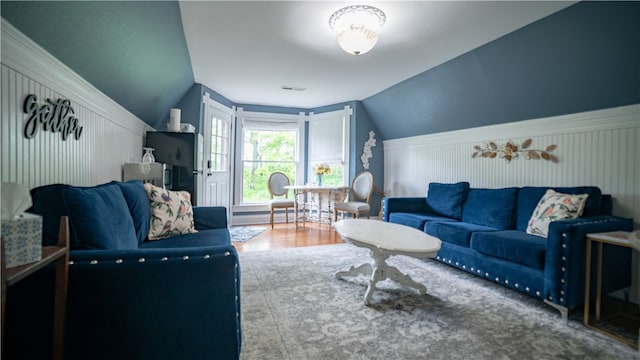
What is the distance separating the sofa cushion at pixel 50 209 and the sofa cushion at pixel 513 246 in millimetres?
2756

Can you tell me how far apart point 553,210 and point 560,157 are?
2.50 ft

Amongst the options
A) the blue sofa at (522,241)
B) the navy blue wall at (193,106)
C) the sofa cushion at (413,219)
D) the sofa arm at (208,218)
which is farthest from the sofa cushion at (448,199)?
the navy blue wall at (193,106)

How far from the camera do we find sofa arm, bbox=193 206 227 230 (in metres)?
2.65

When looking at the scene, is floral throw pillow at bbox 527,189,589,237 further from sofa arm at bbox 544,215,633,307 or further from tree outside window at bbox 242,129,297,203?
tree outside window at bbox 242,129,297,203

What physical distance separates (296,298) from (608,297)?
2583 mm

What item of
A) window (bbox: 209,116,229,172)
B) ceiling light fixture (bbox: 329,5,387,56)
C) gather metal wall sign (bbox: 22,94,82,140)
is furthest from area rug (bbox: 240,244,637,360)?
window (bbox: 209,116,229,172)

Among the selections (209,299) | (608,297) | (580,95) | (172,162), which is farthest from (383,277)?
(172,162)

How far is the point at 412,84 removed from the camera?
13.4 feet

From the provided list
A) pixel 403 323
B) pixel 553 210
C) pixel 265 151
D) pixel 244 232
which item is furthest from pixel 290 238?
pixel 553 210

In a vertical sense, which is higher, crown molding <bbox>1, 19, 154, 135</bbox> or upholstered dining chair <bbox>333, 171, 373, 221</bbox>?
crown molding <bbox>1, 19, 154, 135</bbox>

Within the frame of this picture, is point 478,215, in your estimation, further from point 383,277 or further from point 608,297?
point 383,277

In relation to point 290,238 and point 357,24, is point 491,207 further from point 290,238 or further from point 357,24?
point 290,238

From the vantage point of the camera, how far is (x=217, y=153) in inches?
196

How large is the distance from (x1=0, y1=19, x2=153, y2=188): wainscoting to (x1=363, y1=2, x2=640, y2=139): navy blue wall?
3.49 metres
